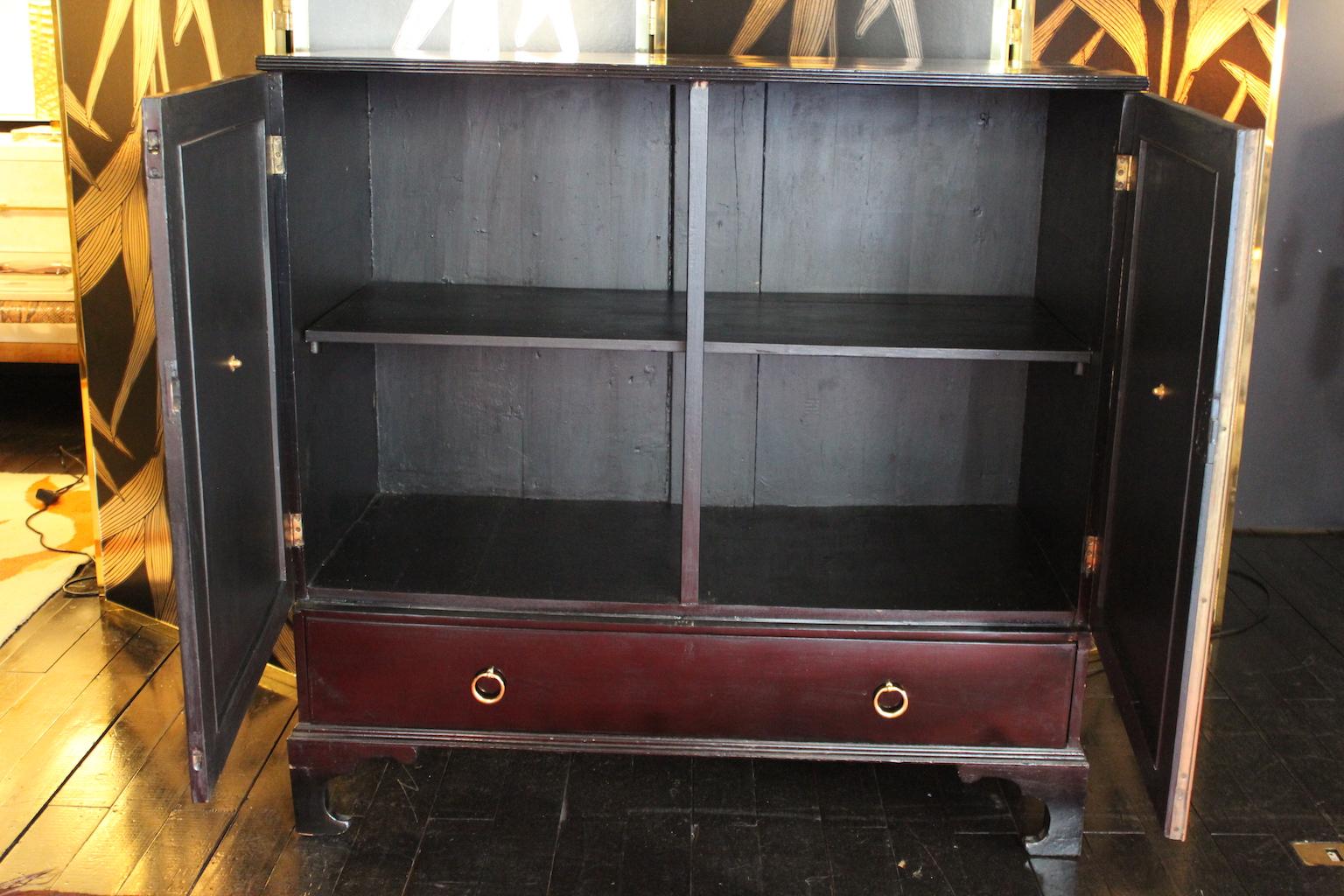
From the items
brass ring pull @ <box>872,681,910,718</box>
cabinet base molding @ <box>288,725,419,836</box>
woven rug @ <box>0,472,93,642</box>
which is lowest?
woven rug @ <box>0,472,93,642</box>

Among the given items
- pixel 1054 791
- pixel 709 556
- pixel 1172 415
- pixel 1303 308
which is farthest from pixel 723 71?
pixel 1303 308

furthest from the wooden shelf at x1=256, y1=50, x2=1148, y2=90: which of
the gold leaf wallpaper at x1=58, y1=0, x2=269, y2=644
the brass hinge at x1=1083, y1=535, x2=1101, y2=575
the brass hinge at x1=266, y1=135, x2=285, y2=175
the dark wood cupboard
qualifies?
the brass hinge at x1=1083, y1=535, x2=1101, y2=575

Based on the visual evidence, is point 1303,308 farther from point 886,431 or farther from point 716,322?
point 716,322

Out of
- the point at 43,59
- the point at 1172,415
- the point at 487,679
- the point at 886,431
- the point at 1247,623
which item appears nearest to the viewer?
the point at 1172,415

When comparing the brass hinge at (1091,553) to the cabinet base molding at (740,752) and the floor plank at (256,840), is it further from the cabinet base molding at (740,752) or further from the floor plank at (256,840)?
the floor plank at (256,840)

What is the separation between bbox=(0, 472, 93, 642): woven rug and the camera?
3637 millimetres

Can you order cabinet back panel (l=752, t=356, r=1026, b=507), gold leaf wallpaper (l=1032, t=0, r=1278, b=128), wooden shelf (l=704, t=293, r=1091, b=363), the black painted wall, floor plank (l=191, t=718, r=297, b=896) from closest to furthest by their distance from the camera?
wooden shelf (l=704, t=293, r=1091, b=363) < floor plank (l=191, t=718, r=297, b=896) < cabinet back panel (l=752, t=356, r=1026, b=507) < gold leaf wallpaper (l=1032, t=0, r=1278, b=128) < the black painted wall

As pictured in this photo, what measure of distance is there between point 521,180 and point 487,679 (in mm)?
966

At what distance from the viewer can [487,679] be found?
251cm

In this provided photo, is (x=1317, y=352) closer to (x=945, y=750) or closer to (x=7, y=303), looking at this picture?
(x=945, y=750)

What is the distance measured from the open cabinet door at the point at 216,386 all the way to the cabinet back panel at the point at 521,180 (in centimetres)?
57

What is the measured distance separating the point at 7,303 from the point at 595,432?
3.08 meters

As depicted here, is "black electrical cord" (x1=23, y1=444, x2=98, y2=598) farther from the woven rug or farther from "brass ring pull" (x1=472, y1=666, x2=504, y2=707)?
"brass ring pull" (x1=472, y1=666, x2=504, y2=707)

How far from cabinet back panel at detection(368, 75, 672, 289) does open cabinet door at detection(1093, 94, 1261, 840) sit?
37.3 inches
